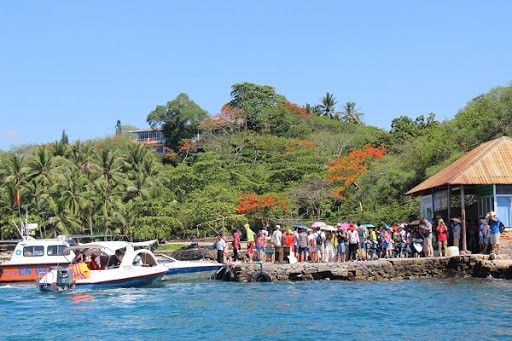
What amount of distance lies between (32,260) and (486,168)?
2094 cm

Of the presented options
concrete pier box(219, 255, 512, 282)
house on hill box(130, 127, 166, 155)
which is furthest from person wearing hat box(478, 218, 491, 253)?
house on hill box(130, 127, 166, 155)

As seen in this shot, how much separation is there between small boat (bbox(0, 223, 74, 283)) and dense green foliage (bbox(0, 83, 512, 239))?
2074 centimetres

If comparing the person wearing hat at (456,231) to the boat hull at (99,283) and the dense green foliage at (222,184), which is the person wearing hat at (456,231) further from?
the dense green foliage at (222,184)

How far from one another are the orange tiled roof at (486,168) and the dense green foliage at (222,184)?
1173cm

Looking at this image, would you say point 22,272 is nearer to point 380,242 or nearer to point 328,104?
point 380,242

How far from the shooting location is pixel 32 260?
33.7 meters

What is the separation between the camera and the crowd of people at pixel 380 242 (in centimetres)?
2884

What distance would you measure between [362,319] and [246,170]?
148 feet

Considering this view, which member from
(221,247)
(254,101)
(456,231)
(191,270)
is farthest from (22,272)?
(254,101)

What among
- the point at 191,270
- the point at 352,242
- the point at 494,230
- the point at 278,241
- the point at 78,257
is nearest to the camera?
the point at 494,230

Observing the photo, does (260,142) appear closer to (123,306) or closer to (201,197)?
(201,197)

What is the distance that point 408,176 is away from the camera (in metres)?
45.4

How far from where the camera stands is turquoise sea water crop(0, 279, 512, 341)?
17.9 metres

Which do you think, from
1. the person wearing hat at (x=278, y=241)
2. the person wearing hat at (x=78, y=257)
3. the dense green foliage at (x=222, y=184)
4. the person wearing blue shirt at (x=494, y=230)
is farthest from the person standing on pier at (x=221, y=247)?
the dense green foliage at (x=222, y=184)
